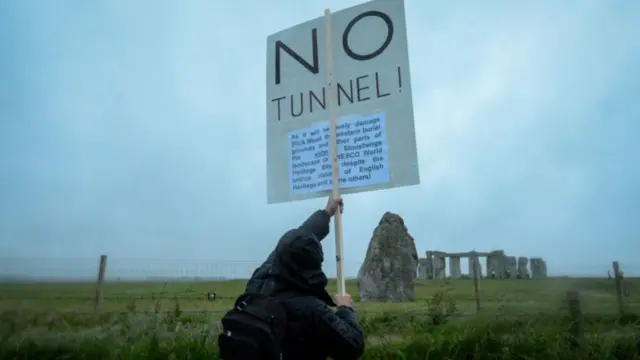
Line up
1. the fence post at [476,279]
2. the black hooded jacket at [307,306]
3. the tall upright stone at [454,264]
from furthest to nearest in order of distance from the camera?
the tall upright stone at [454,264]
the fence post at [476,279]
the black hooded jacket at [307,306]

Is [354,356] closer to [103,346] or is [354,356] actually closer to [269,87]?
[269,87]

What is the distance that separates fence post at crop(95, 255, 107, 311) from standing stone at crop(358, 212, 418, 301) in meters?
6.07

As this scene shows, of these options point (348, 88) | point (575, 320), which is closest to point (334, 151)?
point (348, 88)

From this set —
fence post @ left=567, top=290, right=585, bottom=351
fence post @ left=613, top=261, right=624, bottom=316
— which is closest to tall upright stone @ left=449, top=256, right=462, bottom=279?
fence post @ left=613, top=261, right=624, bottom=316

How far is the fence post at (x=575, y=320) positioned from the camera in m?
4.20

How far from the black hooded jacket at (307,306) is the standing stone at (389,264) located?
8727 mm

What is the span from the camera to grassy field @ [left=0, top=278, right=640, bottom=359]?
4035 mm

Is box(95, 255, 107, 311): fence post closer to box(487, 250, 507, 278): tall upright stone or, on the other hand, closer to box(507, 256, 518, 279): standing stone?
box(507, 256, 518, 279): standing stone

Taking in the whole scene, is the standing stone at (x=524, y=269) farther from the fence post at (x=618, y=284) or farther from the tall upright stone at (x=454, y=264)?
the tall upright stone at (x=454, y=264)

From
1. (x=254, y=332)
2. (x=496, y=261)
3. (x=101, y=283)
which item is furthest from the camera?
(x=496, y=261)

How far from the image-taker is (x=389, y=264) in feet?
38.3

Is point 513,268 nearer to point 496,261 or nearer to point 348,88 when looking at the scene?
point 496,261

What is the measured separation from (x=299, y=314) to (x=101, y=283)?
4.39 meters

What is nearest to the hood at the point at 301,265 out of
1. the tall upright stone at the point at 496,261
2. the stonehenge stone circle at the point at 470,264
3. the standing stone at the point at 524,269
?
the standing stone at the point at 524,269
